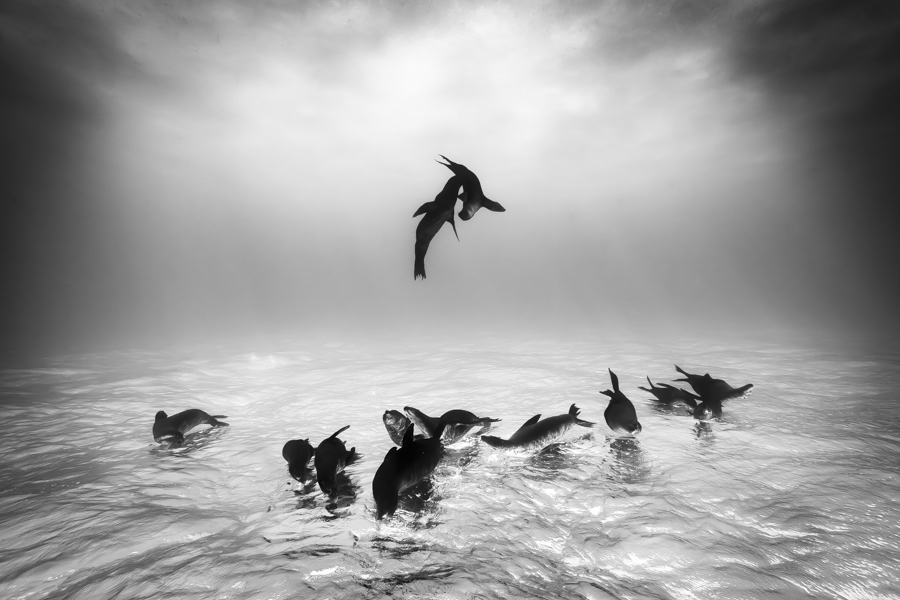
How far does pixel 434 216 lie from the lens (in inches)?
78.3

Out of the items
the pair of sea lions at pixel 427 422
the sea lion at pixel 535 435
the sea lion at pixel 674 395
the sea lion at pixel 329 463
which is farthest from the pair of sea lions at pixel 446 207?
the sea lion at pixel 674 395

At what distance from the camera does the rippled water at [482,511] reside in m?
1.70

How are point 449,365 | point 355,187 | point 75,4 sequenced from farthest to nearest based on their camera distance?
point 355,187 → point 75,4 → point 449,365

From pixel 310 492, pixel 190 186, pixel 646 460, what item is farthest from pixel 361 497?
pixel 190 186

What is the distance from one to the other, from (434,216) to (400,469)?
1.51m

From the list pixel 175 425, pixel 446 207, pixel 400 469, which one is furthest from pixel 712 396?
pixel 175 425

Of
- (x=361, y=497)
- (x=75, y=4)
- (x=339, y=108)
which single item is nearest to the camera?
(x=361, y=497)

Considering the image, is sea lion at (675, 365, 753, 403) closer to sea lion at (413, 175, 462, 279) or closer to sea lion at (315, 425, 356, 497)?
sea lion at (413, 175, 462, 279)

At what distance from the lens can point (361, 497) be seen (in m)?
2.50

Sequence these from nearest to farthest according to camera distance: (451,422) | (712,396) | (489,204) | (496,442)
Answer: (489,204)
(496,442)
(451,422)
(712,396)

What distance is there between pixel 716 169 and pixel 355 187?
45.0 m

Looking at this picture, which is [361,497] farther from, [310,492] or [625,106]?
[625,106]

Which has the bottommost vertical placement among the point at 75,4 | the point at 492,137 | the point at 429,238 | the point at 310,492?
the point at 310,492

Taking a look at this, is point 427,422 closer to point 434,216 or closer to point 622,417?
point 622,417
